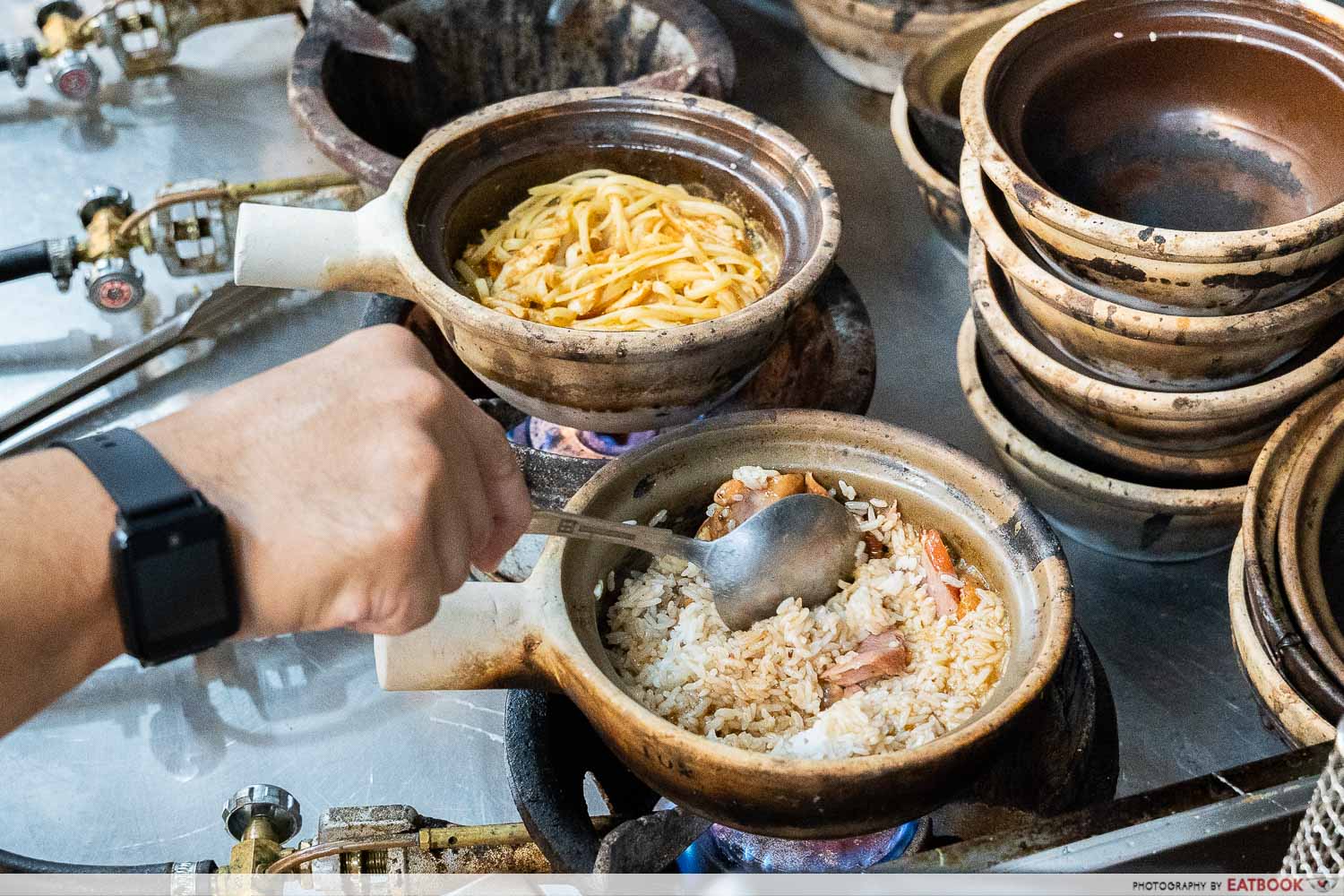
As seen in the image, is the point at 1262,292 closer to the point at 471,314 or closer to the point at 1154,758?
the point at 1154,758

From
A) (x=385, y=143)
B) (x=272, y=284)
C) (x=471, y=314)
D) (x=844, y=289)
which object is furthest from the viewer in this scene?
(x=385, y=143)

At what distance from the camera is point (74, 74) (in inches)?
101

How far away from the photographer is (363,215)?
162cm

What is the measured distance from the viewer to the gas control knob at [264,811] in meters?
1.46

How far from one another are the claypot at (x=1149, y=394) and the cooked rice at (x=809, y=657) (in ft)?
1.02

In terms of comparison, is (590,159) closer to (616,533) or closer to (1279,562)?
(616,533)

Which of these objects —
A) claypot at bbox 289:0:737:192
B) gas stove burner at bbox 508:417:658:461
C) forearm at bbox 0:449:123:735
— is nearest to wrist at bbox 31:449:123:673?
forearm at bbox 0:449:123:735

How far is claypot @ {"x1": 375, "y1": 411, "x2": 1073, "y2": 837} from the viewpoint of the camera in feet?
3.75

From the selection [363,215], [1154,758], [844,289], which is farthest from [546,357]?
[1154,758]

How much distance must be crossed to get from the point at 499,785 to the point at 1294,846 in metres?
1.02

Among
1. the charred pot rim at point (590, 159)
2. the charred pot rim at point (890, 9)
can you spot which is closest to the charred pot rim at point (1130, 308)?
the charred pot rim at point (590, 159)

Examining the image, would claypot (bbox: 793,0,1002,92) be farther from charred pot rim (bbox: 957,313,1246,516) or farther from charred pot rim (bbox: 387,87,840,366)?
charred pot rim (bbox: 957,313,1246,516)

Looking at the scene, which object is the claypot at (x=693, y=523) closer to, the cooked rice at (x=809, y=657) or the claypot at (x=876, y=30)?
the cooked rice at (x=809, y=657)

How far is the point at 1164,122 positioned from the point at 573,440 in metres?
0.98
